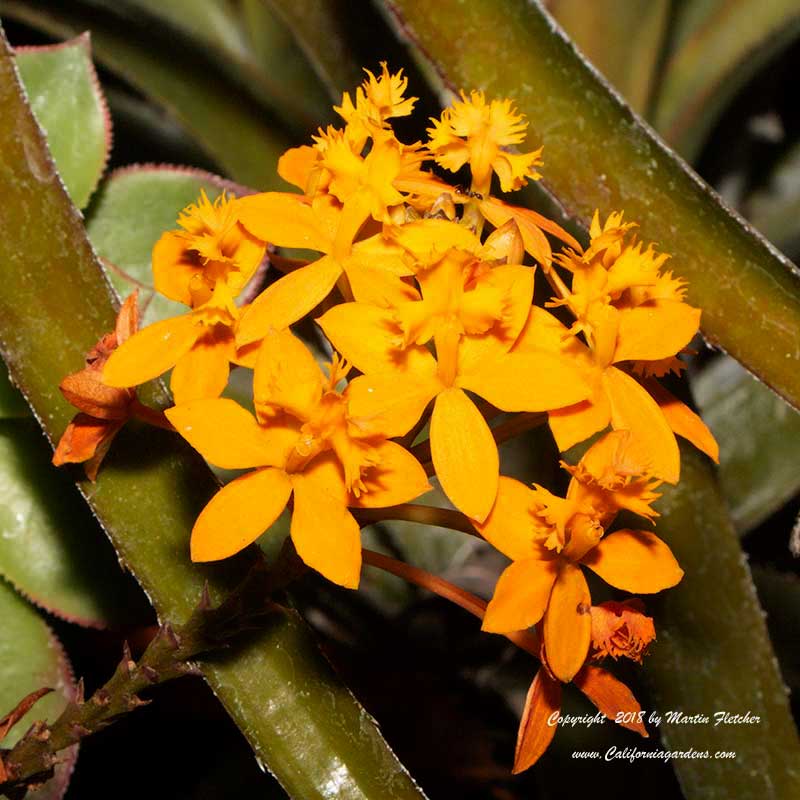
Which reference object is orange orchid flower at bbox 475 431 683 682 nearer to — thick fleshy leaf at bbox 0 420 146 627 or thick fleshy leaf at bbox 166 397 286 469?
thick fleshy leaf at bbox 166 397 286 469

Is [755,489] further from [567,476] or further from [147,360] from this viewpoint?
[147,360]

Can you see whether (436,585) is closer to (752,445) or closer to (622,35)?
(752,445)

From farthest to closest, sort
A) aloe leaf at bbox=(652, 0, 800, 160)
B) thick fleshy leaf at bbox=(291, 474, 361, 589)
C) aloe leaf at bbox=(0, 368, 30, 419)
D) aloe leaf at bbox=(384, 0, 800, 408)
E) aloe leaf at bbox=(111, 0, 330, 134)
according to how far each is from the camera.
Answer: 1. aloe leaf at bbox=(652, 0, 800, 160)
2. aloe leaf at bbox=(111, 0, 330, 134)
3. aloe leaf at bbox=(0, 368, 30, 419)
4. aloe leaf at bbox=(384, 0, 800, 408)
5. thick fleshy leaf at bbox=(291, 474, 361, 589)

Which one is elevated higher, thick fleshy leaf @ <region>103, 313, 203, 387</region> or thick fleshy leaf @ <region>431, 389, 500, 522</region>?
thick fleshy leaf @ <region>431, 389, 500, 522</region>

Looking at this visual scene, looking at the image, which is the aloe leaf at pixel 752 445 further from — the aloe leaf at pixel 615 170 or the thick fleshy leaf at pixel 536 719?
the thick fleshy leaf at pixel 536 719

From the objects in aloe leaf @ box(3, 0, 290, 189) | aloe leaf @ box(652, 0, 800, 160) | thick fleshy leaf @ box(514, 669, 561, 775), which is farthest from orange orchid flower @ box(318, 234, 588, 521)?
aloe leaf @ box(652, 0, 800, 160)

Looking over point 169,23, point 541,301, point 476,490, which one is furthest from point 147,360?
point 169,23
